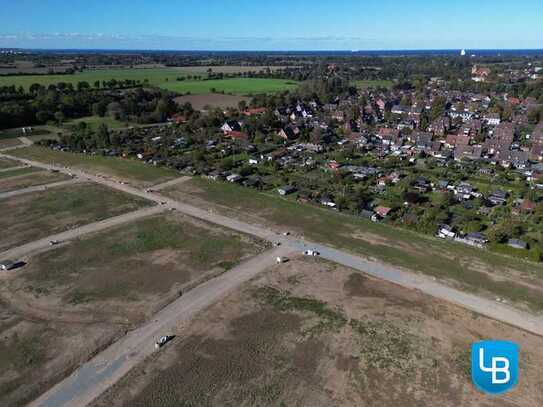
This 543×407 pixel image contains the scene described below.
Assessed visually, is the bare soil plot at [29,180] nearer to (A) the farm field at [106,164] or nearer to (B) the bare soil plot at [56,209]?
(B) the bare soil plot at [56,209]

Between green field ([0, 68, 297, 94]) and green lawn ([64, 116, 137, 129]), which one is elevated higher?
green field ([0, 68, 297, 94])

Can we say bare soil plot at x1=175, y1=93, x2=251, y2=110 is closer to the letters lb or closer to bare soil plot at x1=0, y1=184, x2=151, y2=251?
bare soil plot at x1=0, y1=184, x2=151, y2=251

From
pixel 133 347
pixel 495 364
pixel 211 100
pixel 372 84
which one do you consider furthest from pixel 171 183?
pixel 372 84

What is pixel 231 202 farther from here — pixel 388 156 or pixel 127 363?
pixel 388 156

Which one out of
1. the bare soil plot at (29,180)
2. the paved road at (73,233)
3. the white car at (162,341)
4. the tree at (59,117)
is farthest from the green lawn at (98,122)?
the white car at (162,341)

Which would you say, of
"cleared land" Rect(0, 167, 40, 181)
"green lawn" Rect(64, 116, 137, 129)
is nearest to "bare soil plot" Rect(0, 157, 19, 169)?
"cleared land" Rect(0, 167, 40, 181)
